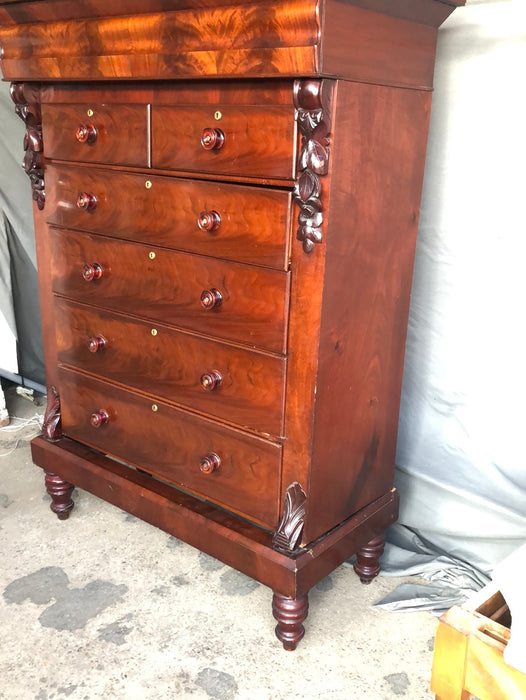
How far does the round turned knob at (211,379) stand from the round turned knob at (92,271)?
1.55 feet

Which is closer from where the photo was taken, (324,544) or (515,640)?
(515,640)

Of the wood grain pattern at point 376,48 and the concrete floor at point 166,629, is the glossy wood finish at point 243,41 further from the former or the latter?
the concrete floor at point 166,629

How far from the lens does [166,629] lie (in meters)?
2.02

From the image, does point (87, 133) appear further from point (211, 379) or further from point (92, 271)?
point (211, 379)

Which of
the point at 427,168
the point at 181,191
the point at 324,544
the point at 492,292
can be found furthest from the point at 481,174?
the point at 324,544

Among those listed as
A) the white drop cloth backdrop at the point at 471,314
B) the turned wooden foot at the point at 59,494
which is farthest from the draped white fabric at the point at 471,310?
the turned wooden foot at the point at 59,494

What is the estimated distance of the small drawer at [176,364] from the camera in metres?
1.82

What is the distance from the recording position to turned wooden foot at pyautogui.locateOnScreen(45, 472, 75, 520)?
2.45 meters

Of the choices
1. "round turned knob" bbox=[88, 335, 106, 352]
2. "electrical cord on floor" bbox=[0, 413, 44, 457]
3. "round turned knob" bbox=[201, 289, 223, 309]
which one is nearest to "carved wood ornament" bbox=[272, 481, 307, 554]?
"round turned knob" bbox=[201, 289, 223, 309]

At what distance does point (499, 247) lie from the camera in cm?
205

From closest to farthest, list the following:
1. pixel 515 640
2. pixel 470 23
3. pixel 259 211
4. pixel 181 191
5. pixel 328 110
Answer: pixel 515 640 < pixel 328 110 < pixel 259 211 < pixel 181 191 < pixel 470 23

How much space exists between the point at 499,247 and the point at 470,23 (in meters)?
0.61

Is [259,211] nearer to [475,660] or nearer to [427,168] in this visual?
[427,168]

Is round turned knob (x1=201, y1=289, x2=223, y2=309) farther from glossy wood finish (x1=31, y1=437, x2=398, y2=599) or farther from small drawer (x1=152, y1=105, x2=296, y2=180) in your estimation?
glossy wood finish (x1=31, y1=437, x2=398, y2=599)
